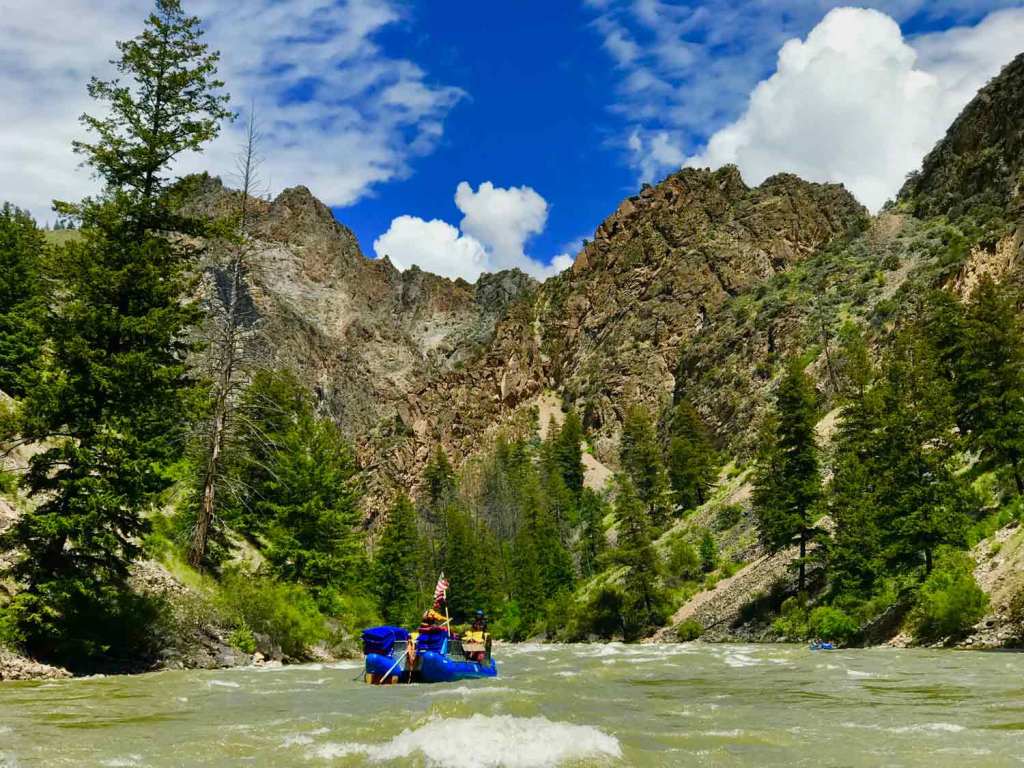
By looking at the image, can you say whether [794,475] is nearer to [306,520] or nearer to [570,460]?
[306,520]

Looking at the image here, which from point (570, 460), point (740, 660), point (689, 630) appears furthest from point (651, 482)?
point (740, 660)

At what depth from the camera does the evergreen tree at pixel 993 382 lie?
30.3 m

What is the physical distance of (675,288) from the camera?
124000 millimetres

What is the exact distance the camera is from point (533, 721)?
9.73 m

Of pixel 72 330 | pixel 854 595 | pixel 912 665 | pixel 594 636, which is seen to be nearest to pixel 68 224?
pixel 72 330

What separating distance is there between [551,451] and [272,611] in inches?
3280

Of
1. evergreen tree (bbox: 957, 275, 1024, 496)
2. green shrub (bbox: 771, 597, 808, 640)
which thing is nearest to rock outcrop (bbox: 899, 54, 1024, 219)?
evergreen tree (bbox: 957, 275, 1024, 496)

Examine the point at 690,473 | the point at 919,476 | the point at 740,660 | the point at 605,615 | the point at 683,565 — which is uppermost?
the point at 690,473

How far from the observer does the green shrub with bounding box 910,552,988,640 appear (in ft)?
78.6

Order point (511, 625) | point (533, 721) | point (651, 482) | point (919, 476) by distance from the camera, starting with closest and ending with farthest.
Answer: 1. point (533, 721)
2. point (919, 476)
3. point (511, 625)
4. point (651, 482)

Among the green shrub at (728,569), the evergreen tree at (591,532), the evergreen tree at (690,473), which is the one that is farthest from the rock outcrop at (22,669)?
the evergreen tree at (690,473)

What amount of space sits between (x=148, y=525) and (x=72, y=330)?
15.9 feet

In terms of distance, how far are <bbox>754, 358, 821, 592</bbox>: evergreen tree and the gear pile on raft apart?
22.9 metres

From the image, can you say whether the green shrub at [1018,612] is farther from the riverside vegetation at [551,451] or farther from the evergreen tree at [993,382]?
the evergreen tree at [993,382]
